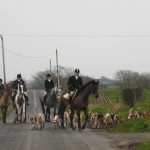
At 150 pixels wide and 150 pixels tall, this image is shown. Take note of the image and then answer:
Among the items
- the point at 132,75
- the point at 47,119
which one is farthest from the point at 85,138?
the point at 132,75

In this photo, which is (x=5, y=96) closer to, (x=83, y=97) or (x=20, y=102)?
(x=20, y=102)

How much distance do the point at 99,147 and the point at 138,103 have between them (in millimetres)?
24949

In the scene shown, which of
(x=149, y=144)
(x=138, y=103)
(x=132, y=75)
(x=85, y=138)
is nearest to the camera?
(x=149, y=144)

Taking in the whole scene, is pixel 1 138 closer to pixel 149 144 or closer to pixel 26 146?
pixel 26 146

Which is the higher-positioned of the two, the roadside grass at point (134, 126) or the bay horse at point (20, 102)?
the bay horse at point (20, 102)

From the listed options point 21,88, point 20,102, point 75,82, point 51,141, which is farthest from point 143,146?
point 20,102

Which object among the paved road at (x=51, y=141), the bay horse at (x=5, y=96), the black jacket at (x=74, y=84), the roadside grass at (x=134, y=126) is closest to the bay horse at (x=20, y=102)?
the bay horse at (x=5, y=96)

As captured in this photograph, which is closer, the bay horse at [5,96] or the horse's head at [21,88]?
the horse's head at [21,88]

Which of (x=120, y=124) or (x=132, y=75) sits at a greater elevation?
(x=132, y=75)

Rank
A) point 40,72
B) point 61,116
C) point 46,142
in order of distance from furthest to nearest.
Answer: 1. point 40,72
2. point 61,116
3. point 46,142

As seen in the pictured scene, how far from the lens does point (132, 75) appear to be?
299ft

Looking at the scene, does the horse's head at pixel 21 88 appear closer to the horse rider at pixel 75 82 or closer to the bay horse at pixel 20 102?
the bay horse at pixel 20 102

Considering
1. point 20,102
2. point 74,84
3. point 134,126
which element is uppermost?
point 74,84

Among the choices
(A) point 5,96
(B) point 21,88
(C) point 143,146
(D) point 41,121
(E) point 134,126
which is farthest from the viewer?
(A) point 5,96
